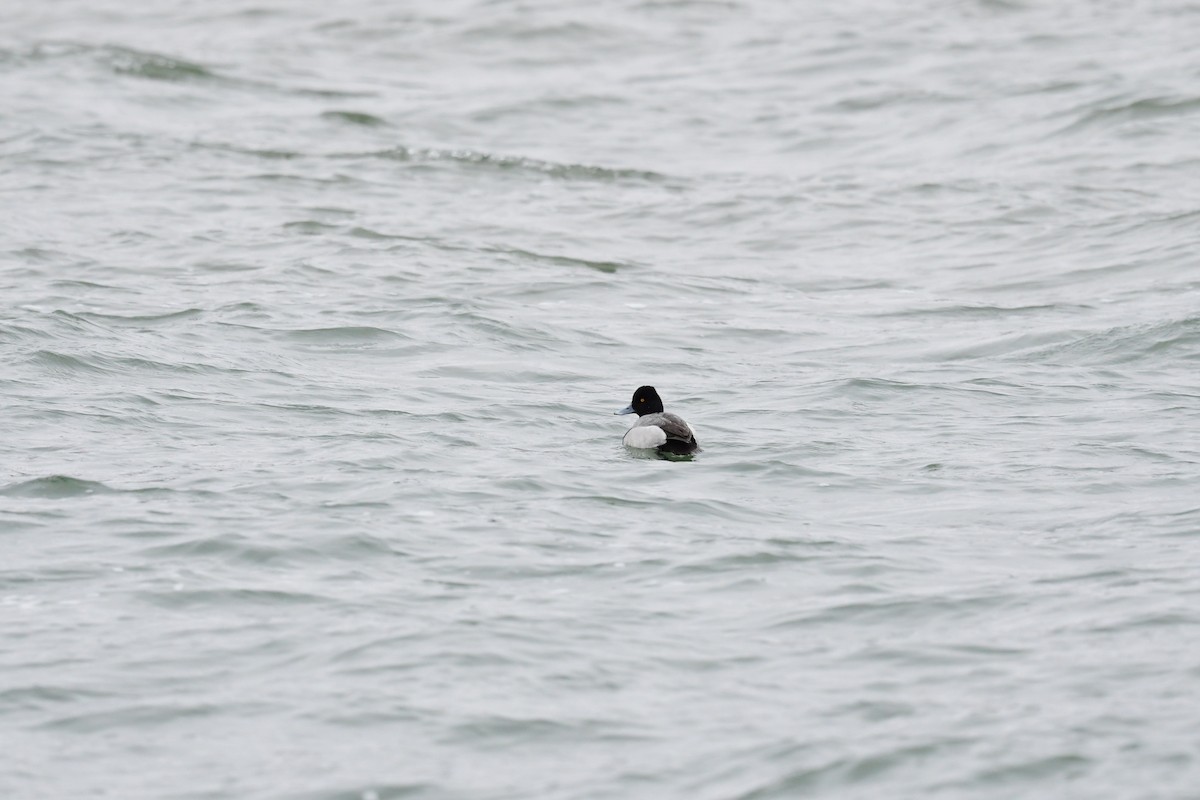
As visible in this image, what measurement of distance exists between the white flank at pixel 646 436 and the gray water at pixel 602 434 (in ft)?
0.41

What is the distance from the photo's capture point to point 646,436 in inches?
429

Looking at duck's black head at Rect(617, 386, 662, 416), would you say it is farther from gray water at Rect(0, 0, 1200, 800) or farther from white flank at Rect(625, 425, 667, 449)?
white flank at Rect(625, 425, 667, 449)

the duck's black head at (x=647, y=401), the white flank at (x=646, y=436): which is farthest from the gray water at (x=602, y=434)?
the duck's black head at (x=647, y=401)

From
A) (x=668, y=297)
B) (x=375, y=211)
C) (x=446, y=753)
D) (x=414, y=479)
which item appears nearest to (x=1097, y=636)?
(x=446, y=753)

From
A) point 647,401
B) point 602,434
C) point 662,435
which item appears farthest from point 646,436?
point 602,434

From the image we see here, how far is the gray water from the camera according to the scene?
7.05 meters

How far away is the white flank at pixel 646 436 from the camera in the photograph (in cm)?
1084

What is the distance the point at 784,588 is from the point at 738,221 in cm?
1067

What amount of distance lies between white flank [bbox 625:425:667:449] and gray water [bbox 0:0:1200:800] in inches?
4.9

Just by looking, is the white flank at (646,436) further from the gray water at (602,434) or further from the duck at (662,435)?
the gray water at (602,434)

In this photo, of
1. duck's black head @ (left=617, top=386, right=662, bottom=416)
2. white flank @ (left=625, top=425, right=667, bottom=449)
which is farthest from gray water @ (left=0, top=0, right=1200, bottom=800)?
duck's black head @ (left=617, top=386, right=662, bottom=416)

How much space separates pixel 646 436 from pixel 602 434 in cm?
94

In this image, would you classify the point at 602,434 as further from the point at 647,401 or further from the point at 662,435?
the point at 662,435

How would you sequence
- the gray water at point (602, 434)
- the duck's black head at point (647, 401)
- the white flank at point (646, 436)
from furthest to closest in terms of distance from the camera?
the duck's black head at point (647, 401) < the white flank at point (646, 436) < the gray water at point (602, 434)
